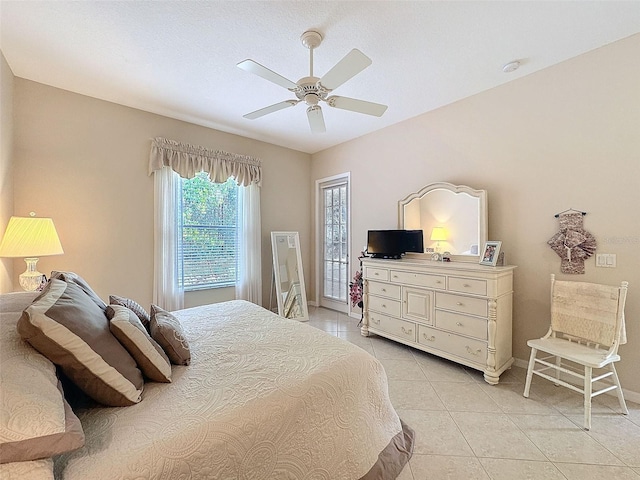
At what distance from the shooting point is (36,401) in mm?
781

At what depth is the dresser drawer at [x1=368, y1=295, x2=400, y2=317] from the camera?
3.12m

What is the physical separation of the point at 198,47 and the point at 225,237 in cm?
233

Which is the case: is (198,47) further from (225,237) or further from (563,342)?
(563,342)

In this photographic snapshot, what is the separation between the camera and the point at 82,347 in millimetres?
999

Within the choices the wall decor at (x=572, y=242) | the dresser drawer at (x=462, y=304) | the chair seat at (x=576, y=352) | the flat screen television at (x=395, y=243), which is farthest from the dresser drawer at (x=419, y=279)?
the wall decor at (x=572, y=242)

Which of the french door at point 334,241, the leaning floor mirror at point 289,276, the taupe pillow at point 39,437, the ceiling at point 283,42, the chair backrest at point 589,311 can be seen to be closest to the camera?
the taupe pillow at point 39,437

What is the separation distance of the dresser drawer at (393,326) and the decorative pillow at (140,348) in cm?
242

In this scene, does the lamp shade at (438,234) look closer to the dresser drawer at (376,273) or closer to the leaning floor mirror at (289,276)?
the dresser drawer at (376,273)

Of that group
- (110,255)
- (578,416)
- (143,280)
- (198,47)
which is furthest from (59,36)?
(578,416)

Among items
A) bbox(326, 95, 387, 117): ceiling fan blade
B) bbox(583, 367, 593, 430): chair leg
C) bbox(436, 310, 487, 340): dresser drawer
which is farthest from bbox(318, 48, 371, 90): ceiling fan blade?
bbox(583, 367, 593, 430): chair leg

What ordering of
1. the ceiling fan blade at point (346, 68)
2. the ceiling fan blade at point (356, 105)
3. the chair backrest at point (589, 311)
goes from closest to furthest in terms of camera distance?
1. the ceiling fan blade at point (346, 68)
2. the chair backrest at point (589, 311)
3. the ceiling fan blade at point (356, 105)

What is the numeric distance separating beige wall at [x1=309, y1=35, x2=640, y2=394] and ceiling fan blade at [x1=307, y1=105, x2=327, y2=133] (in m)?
1.53

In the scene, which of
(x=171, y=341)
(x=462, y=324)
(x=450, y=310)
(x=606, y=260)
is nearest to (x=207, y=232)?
(x=171, y=341)

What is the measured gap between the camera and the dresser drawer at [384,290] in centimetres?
311
